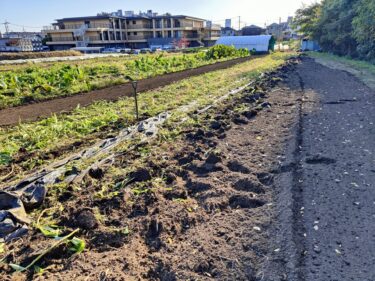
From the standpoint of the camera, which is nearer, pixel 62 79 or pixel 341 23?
pixel 62 79

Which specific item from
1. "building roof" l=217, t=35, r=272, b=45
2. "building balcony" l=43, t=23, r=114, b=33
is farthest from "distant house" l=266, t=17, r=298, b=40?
"building balcony" l=43, t=23, r=114, b=33

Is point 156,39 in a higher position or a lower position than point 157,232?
higher

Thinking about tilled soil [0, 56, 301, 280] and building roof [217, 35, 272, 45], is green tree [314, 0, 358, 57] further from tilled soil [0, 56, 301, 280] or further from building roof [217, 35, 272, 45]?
tilled soil [0, 56, 301, 280]

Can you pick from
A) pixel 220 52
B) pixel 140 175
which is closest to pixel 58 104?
pixel 140 175

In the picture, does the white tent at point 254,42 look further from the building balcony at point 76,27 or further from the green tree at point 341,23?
the building balcony at point 76,27

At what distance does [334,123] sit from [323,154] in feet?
7.11

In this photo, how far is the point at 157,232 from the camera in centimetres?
317

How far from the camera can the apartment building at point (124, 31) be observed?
60.3 metres

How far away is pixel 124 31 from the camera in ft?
211

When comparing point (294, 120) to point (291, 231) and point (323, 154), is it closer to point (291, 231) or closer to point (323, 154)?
point (323, 154)

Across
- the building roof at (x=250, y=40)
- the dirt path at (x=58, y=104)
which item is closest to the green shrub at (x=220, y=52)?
the building roof at (x=250, y=40)

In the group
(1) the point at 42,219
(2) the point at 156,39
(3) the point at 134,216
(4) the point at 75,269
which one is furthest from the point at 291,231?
(2) the point at 156,39

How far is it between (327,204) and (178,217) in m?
1.80

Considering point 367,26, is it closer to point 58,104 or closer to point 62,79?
point 62,79
